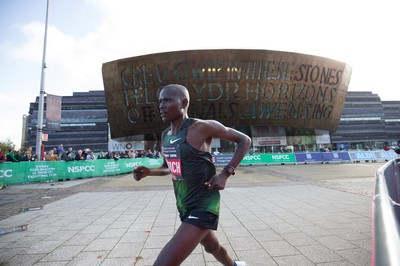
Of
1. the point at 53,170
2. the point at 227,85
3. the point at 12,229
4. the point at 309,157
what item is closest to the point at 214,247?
the point at 12,229

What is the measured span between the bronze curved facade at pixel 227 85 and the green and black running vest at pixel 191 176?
113ft

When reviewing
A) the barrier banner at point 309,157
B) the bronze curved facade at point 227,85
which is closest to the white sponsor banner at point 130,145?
the bronze curved facade at point 227,85

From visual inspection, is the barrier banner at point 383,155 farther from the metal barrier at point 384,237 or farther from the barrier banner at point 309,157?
the metal barrier at point 384,237

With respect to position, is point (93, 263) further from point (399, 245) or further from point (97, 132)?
point (97, 132)

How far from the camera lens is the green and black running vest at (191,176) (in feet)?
7.04

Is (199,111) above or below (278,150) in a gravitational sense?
above

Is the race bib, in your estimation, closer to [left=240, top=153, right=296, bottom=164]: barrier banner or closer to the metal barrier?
the metal barrier

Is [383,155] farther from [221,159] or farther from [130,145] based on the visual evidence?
[130,145]

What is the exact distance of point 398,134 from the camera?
272ft

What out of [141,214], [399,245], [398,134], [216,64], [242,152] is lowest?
[141,214]

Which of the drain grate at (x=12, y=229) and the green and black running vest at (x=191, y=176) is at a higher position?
the green and black running vest at (x=191, y=176)

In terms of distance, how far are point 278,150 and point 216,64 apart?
2234 cm

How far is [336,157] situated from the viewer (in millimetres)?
27484

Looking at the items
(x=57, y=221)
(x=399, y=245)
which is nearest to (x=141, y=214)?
(x=57, y=221)
